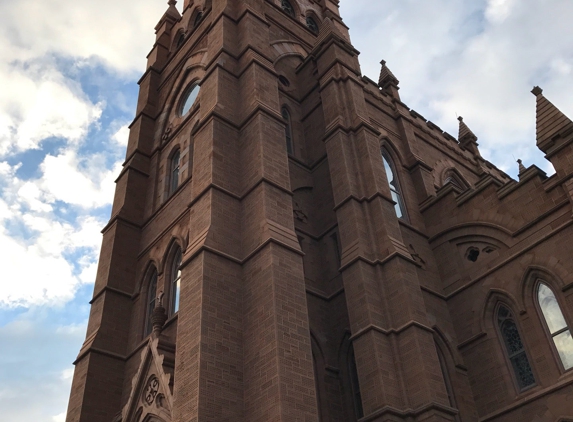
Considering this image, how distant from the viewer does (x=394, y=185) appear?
19.2 metres

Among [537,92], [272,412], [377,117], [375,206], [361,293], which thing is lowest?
[272,412]

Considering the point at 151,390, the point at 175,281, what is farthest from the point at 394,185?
the point at 151,390

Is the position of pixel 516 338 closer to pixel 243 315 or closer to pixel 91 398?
pixel 243 315

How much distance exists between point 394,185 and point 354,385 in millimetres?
7361

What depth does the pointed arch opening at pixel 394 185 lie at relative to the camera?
718 inches

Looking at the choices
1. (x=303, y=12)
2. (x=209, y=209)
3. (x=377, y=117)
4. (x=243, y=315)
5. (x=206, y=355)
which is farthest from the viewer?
(x=303, y=12)

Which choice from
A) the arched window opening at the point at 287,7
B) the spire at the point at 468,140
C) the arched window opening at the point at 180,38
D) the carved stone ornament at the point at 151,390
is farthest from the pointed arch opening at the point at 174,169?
the spire at the point at 468,140

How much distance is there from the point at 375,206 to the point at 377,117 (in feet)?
20.5

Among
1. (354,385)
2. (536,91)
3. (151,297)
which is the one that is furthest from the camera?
(151,297)

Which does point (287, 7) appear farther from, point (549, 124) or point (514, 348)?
point (514, 348)

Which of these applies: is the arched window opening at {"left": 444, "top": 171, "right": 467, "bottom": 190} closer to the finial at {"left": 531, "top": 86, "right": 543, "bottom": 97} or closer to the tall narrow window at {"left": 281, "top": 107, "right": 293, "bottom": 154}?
the tall narrow window at {"left": 281, "top": 107, "right": 293, "bottom": 154}

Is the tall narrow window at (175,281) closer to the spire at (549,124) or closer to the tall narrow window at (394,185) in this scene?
the tall narrow window at (394,185)

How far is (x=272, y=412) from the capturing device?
34.4ft

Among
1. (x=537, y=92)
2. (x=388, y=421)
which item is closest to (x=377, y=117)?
(x=537, y=92)
